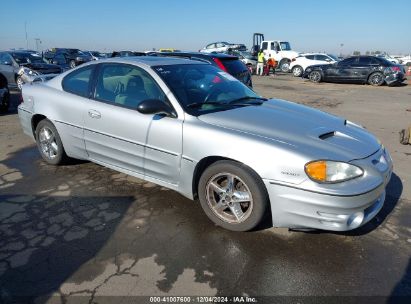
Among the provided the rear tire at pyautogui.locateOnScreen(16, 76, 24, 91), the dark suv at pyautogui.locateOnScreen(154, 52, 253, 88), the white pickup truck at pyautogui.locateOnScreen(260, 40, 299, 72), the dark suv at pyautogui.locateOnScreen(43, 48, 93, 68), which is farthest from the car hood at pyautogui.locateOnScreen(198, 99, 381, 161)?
the dark suv at pyautogui.locateOnScreen(43, 48, 93, 68)

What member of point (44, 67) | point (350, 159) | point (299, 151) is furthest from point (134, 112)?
point (44, 67)

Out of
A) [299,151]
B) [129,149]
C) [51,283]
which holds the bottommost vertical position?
[51,283]

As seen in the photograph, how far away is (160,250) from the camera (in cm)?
313

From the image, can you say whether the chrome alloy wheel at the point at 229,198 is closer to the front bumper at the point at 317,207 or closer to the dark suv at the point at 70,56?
the front bumper at the point at 317,207

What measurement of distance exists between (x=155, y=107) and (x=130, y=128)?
49cm

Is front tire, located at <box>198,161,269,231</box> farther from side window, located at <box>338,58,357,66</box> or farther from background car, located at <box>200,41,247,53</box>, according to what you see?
background car, located at <box>200,41,247,53</box>

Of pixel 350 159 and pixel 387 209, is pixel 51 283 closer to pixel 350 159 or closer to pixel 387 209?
pixel 350 159

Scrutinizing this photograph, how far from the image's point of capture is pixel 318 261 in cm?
297

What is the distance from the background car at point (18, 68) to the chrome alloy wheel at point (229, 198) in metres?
11.7

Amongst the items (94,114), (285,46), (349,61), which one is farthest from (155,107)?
(285,46)

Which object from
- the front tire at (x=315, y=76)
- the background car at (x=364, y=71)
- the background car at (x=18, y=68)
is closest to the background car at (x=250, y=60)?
the front tire at (x=315, y=76)

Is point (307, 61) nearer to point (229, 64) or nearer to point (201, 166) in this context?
point (229, 64)

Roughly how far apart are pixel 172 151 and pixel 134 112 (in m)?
0.67

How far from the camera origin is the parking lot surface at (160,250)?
265 centimetres
